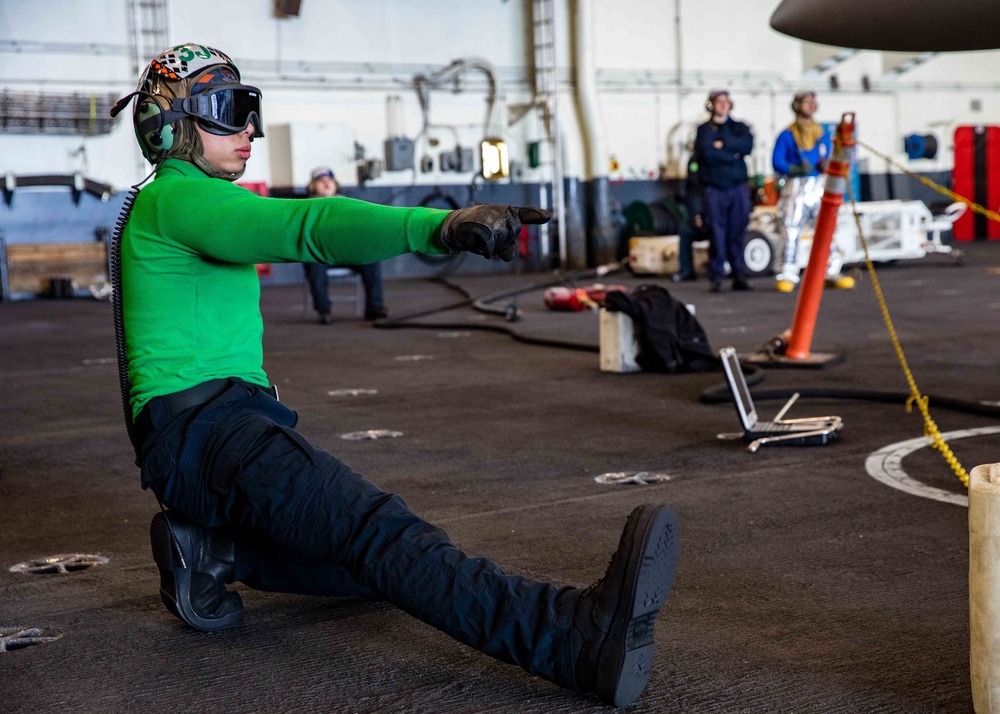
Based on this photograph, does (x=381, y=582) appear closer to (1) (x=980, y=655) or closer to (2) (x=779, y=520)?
(1) (x=980, y=655)

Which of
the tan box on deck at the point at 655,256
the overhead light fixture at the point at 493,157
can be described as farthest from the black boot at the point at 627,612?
the tan box on deck at the point at 655,256

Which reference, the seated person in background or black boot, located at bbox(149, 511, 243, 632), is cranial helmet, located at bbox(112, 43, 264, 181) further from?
the seated person in background

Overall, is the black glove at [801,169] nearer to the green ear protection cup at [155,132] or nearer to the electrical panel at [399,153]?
the electrical panel at [399,153]

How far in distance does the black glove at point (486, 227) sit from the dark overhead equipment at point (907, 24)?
6.94 feet

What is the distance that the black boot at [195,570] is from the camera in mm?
2316

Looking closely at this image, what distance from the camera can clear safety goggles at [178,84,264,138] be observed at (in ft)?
7.34

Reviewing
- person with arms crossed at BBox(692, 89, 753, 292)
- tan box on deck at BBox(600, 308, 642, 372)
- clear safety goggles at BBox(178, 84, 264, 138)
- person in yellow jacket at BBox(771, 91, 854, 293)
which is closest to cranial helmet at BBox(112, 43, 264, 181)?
clear safety goggles at BBox(178, 84, 264, 138)

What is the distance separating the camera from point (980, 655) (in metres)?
1.72

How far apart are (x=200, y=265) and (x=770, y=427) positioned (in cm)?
250

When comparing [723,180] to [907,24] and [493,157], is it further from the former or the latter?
[907,24]

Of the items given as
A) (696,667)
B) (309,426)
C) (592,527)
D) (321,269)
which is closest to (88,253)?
(321,269)

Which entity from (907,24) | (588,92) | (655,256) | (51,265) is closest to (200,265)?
(907,24)

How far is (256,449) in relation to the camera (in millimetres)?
2090

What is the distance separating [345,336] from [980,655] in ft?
22.8
